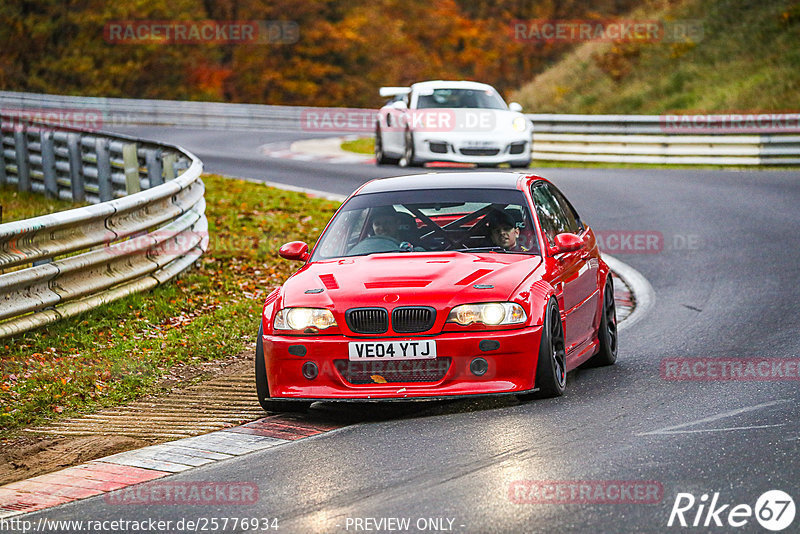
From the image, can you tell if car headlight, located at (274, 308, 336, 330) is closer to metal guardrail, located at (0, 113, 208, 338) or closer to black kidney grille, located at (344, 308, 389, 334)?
black kidney grille, located at (344, 308, 389, 334)

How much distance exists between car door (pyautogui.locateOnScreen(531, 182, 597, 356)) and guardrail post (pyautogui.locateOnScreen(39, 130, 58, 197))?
35.9 ft

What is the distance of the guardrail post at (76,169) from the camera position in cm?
1781

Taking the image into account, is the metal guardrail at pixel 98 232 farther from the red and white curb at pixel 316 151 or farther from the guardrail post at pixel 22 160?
the red and white curb at pixel 316 151

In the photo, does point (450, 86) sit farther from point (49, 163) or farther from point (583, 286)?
point (583, 286)

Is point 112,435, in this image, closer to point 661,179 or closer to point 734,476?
point 734,476

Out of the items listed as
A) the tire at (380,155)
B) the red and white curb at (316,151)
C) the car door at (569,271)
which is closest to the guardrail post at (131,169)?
the car door at (569,271)

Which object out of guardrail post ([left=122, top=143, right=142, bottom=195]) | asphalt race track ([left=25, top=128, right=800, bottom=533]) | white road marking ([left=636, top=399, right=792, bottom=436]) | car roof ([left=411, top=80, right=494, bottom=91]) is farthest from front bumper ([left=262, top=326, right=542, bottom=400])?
car roof ([left=411, top=80, right=494, bottom=91])

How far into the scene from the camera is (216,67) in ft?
219

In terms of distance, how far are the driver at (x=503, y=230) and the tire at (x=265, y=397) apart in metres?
1.78

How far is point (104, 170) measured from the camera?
17.1 meters

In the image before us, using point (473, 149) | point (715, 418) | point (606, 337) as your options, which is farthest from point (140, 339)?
point (473, 149)

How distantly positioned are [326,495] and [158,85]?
195 ft

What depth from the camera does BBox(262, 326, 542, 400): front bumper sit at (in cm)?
735

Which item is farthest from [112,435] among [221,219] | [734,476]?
[221,219]
